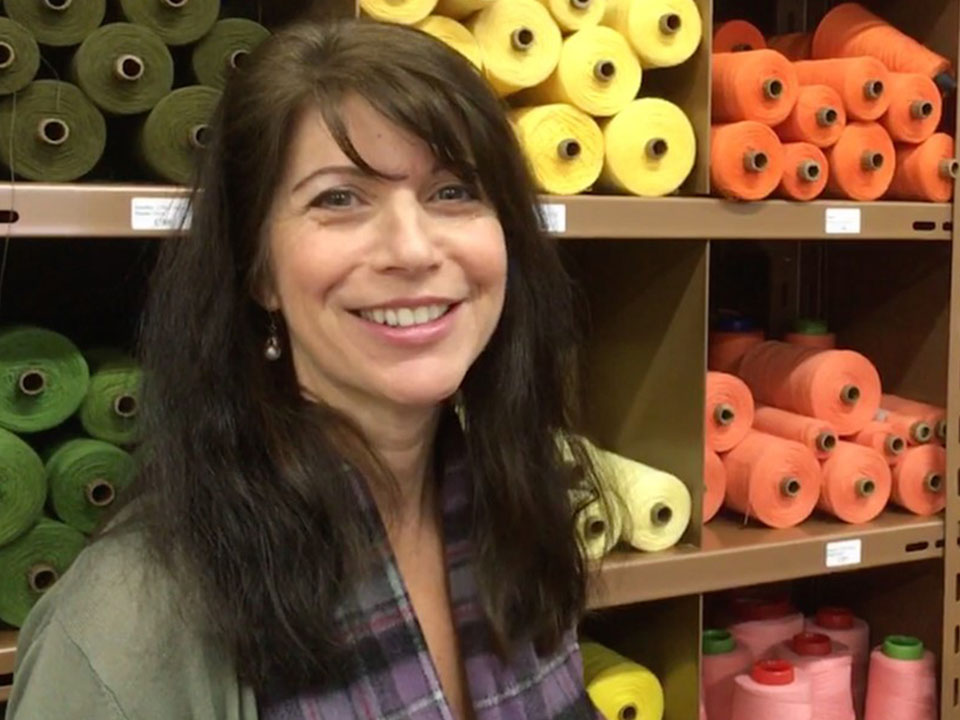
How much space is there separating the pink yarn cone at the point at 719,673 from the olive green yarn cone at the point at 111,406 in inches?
38.2

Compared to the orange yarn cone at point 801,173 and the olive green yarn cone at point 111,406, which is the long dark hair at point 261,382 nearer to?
the olive green yarn cone at point 111,406

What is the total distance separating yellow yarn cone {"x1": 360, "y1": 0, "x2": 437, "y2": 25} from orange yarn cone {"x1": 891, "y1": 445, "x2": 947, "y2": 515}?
101 cm

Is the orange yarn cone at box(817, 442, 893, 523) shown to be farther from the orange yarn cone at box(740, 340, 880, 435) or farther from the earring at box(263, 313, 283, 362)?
the earring at box(263, 313, 283, 362)

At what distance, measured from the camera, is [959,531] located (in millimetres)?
1789

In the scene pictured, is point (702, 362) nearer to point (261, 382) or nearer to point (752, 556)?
point (752, 556)

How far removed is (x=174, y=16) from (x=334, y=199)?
394 mm

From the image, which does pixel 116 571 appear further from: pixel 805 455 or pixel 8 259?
pixel 805 455

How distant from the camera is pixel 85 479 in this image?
4.10ft

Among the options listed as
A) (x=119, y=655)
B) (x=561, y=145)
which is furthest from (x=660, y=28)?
(x=119, y=655)

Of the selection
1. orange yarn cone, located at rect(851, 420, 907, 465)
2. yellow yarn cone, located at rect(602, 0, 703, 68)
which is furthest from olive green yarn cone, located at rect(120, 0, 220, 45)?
orange yarn cone, located at rect(851, 420, 907, 465)

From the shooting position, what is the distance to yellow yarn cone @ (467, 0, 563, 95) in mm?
1446

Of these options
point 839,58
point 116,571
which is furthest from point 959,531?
point 116,571

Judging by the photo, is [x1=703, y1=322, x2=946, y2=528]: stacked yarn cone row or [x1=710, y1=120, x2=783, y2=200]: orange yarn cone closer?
[x1=710, y1=120, x2=783, y2=200]: orange yarn cone

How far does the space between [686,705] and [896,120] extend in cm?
91
